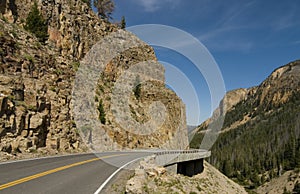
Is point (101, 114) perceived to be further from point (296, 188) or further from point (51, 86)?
point (296, 188)

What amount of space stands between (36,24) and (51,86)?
12759 mm

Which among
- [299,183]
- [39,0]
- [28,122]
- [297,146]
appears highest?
[39,0]

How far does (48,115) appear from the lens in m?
25.6

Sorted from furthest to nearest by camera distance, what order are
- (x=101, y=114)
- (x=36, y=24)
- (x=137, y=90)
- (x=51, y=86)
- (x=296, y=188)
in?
(x=296, y=188), (x=137, y=90), (x=36, y=24), (x=101, y=114), (x=51, y=86)

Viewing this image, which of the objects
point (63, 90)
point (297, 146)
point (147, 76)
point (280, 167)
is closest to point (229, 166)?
point (280, 167)

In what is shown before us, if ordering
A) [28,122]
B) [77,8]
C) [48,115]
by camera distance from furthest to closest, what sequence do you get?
[77,8] → [48,115] → [28,122]

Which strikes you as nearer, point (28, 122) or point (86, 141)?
point (28, 122)

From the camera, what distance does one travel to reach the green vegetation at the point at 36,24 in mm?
35969

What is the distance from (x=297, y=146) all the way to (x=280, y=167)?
30507 millimetres

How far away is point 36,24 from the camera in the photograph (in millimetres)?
36438

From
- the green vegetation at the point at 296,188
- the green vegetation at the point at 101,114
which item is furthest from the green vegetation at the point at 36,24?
the green vegetation at the point at 296,188

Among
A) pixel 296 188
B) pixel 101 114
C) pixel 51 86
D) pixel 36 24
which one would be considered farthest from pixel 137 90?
pixel 296 188

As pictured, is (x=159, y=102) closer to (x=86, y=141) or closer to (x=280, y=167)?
(x=86, y=141)

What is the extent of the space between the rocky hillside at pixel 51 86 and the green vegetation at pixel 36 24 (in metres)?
1.70
